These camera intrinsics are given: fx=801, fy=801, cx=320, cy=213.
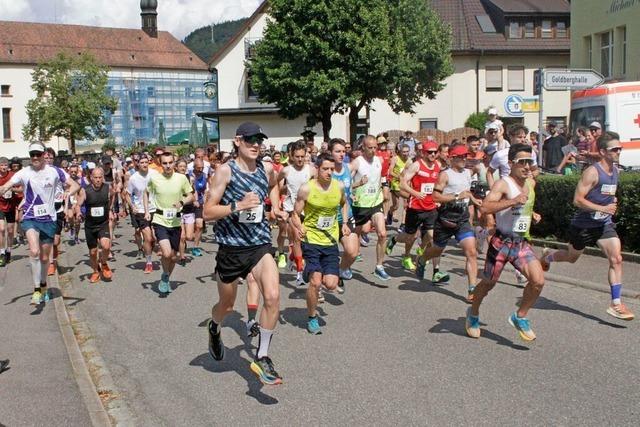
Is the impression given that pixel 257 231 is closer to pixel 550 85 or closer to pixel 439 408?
pixel 439 408

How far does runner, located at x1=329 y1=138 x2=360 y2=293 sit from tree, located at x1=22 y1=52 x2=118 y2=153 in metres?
56.2

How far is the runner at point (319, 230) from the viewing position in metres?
8.33

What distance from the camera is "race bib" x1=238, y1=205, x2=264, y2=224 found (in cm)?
645

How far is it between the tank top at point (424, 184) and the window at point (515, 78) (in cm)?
4145

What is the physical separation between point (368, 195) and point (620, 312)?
4.11 metres

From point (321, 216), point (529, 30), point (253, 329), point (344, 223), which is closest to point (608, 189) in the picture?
point (344, 223)

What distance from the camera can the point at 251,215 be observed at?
6.47m

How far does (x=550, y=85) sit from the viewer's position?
45.8 feet

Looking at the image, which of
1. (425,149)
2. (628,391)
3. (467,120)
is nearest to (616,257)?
(628,391)

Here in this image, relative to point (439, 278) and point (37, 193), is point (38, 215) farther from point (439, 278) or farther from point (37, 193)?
point (439, 278)

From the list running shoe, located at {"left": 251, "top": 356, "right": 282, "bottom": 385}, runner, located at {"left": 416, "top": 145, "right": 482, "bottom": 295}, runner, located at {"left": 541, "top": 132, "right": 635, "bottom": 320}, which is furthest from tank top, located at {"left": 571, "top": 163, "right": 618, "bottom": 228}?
running shoe, located at {"left": 251, "top": 356, "right": 282, "bottom": 385}

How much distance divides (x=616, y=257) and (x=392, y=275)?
12.9 ft

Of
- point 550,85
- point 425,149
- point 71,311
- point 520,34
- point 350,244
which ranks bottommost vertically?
point 71,311

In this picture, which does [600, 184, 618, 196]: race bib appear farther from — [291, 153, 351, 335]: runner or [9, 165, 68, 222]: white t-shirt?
[9, 165, 68, 222]: white t-shirt
